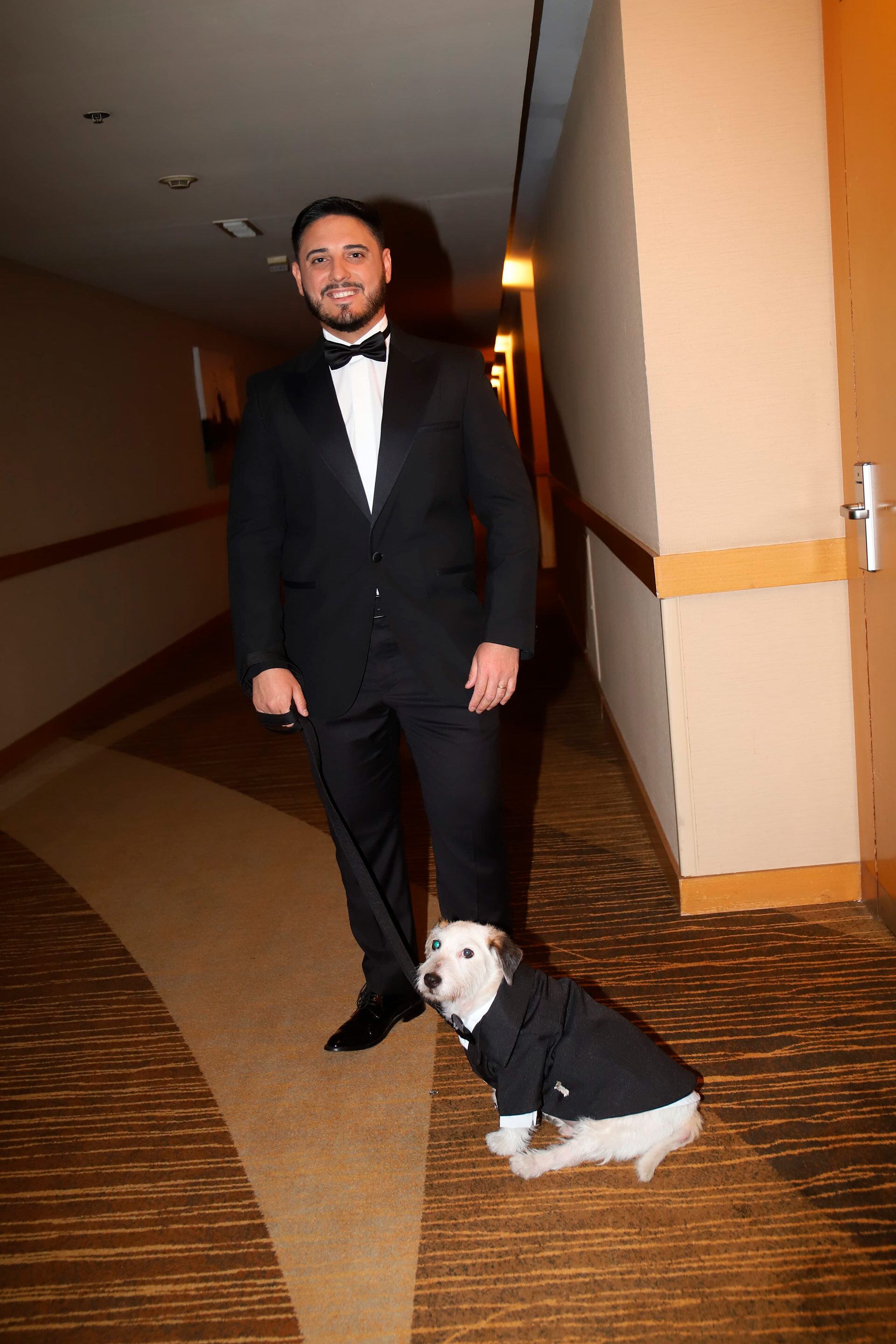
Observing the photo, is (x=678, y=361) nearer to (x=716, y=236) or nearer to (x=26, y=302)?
(x=716, y=236)

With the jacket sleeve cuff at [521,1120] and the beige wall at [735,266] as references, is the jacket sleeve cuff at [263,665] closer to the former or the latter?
the jacket sleeve cuff at [521,1120]

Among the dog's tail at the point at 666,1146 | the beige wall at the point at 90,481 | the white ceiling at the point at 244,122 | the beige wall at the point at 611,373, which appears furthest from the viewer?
the beige wall at the point at 90,481

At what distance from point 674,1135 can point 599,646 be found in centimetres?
336

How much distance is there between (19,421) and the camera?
228 inches

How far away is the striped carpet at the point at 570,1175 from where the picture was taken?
1.64m

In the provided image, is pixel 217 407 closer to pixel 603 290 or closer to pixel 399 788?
pixel 603 290

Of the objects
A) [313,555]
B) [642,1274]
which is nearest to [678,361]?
[313,555]

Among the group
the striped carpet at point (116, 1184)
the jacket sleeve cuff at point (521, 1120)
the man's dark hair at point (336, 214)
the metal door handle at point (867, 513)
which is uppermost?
the man's dark hair at point (336, 214)

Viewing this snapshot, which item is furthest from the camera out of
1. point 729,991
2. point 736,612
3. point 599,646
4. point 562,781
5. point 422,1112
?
point 599,646

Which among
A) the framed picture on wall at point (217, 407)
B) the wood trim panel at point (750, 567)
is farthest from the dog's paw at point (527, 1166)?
the framed picture on wall at point (217, 407)

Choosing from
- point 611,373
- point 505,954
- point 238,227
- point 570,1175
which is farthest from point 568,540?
point 570,1175

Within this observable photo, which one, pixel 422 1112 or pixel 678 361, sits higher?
pixel 678 361

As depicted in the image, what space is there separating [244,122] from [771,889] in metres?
3.46

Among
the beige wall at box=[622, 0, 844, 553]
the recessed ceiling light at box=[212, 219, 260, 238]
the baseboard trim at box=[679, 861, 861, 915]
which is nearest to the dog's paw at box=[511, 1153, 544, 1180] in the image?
the baseboard trim at box=[679, 861, 861, 915]
